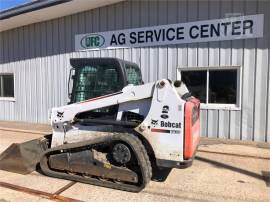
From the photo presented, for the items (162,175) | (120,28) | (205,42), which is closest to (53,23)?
(120,28)

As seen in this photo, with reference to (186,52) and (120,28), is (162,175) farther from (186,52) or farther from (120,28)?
(120,28)

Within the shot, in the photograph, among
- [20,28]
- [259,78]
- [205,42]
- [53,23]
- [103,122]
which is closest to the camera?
[103,122]

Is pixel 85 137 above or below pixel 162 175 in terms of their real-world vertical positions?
above

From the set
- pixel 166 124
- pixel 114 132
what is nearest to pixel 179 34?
pixel 114 132

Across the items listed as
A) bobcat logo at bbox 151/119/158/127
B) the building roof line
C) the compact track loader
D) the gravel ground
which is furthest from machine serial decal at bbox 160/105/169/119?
the building roof line

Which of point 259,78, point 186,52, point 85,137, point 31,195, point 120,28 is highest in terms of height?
point 120,28

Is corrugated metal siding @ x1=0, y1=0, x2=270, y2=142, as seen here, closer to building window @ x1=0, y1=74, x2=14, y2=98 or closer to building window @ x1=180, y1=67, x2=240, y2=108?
building window @ x1=180, y1=67, x2=240, y2=108

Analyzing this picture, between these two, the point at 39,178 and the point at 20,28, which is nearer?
the point at 39,178

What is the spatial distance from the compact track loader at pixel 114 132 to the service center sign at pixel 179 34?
3.49m

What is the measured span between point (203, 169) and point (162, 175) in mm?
975

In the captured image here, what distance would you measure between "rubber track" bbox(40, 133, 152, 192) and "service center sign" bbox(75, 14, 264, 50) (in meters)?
4.86

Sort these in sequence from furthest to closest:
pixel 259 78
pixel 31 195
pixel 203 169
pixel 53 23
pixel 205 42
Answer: pixel 53 23
pixel 205 42
pixel 259 78
pixel 203 169
pixel 31 195

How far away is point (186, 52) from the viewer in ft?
29.7

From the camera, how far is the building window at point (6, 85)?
1298 centimetres
